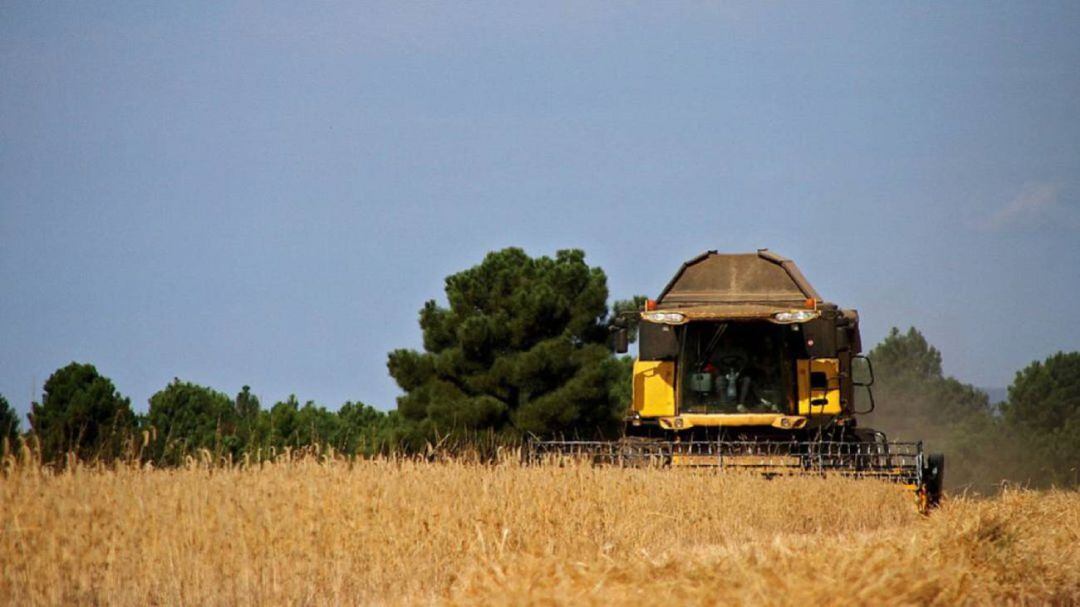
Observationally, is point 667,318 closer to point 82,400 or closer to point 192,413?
point 82,400

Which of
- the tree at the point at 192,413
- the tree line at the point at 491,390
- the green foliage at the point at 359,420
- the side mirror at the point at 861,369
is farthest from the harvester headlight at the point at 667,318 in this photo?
the green foliage at the point at 359,420

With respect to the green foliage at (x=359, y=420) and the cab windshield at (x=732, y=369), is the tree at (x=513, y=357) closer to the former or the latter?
the green foliage at (x=359, y=420)

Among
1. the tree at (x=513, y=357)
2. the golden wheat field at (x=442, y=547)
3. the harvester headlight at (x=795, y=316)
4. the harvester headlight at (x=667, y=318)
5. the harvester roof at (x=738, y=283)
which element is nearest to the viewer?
the golden wheat field at (x=442, y=547)

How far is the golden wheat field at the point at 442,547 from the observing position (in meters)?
6.91

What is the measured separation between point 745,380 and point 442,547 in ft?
29.8

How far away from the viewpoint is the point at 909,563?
289 inches

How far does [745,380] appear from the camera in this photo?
18.2 meters

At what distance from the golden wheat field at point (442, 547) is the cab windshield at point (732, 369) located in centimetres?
532

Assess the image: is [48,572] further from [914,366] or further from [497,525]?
[914,366]

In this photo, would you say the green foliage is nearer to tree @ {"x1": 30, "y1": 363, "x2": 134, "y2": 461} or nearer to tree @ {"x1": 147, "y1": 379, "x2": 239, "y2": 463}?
tree @ {"x1": 147, "y1": 379, "x2": 239, "y2": 463}

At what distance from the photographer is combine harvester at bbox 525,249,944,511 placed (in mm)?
17406

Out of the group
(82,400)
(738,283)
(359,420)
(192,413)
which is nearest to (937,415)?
(359,420)

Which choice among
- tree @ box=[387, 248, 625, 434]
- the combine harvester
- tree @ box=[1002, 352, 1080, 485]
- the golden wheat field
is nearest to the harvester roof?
the combine harvester

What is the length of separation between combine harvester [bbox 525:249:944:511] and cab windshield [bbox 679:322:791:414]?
14 mm
